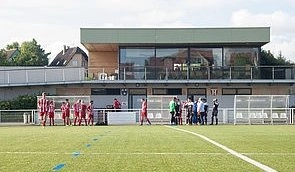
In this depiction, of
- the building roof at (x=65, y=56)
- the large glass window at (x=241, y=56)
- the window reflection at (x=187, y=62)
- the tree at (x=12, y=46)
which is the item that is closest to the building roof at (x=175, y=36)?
the large glass window at (x=241, y=56)

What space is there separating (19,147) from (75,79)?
3499cm

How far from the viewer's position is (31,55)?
102875 millimetres

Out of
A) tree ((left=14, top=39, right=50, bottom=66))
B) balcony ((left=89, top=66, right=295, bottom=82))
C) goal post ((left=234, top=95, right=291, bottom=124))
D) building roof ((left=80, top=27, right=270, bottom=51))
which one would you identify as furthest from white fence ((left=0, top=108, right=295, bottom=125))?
tree ((left=14, top=39, right=50, bottom=66))

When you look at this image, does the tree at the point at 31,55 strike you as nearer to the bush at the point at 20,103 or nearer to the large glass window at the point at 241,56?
the bush at the point at 20,103

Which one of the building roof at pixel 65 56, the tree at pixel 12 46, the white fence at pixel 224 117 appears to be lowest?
the white fence at pixel 224 117

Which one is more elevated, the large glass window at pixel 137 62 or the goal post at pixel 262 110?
the large glass window at pixel 137 62

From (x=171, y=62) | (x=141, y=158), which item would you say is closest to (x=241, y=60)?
(x=171, y=62)

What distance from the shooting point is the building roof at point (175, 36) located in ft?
165

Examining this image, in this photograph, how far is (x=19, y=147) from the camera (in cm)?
1470

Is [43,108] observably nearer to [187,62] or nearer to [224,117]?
[224,117]

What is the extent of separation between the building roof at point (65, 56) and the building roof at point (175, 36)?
47.8 m

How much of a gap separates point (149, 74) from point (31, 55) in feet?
187

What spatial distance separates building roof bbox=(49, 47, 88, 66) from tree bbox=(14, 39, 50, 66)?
2.84 meters

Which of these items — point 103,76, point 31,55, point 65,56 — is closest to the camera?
point 103,76
